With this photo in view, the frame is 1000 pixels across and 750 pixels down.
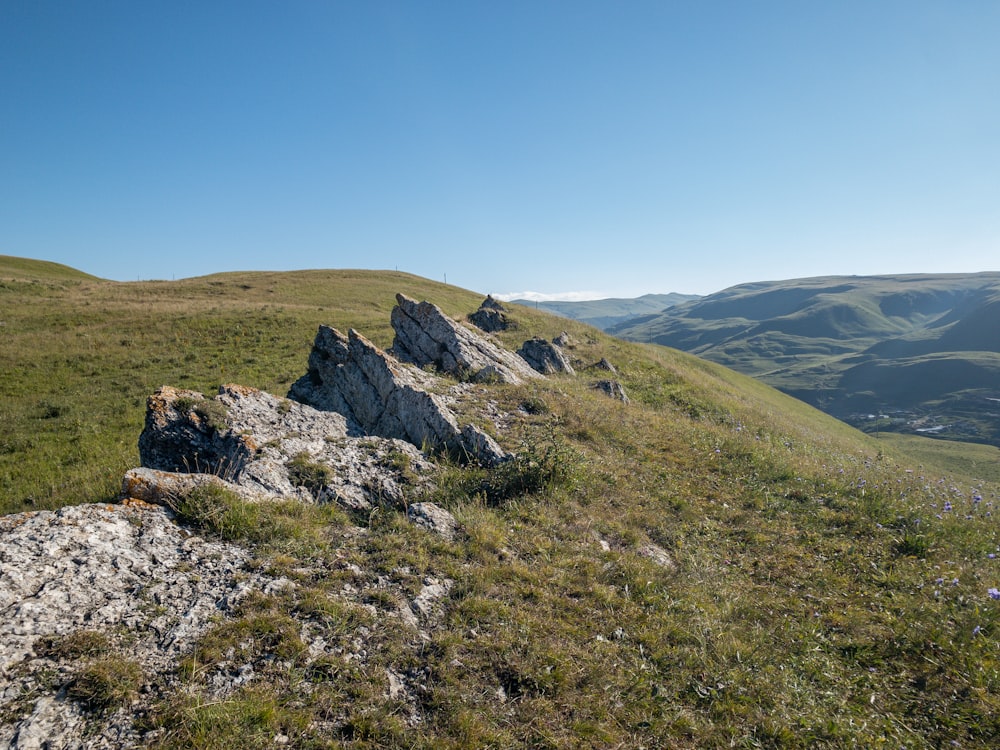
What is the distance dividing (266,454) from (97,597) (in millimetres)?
3731

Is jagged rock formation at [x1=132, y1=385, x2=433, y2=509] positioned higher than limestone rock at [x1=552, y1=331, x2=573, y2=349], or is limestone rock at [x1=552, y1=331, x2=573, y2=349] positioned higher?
limestone rock at [x1=552, y1=331, x2=573, y2=349]

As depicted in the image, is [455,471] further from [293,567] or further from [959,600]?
[959,600]

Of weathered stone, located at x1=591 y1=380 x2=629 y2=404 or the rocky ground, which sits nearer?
the rocky ground

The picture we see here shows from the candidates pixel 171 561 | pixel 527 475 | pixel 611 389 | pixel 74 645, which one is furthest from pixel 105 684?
pixel 611 389

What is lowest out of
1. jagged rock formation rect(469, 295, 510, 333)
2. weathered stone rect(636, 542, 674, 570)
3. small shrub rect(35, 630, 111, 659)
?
weathered stone rect(636, 542, 674, 570)

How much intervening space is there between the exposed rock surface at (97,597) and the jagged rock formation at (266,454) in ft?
5.42

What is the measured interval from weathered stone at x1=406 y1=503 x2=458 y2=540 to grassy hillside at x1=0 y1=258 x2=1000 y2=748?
0.78 feet

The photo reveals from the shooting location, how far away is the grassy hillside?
4.71m

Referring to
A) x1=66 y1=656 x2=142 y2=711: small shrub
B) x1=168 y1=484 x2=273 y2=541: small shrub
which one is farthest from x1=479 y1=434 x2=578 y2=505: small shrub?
x1=66 y1=656 x2=142 y2=711: small shrub

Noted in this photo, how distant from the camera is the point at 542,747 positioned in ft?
14.9

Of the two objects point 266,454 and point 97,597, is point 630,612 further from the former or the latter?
point 266,454

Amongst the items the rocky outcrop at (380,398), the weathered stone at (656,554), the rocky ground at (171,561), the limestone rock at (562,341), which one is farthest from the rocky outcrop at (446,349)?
the limestone rock at (562,341)

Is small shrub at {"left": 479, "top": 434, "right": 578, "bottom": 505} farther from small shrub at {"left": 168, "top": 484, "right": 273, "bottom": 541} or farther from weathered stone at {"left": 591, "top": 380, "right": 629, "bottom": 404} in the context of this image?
weathered stone at {"left": 591, "top": 380, "right": 629, "bottom": 404}

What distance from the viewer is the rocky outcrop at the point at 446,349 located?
17.9 m
